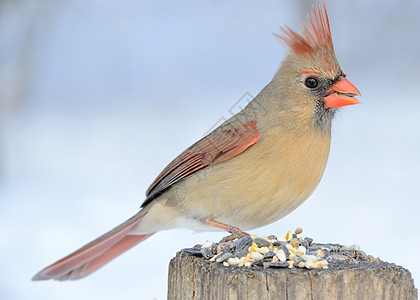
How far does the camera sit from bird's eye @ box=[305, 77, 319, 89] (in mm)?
2086

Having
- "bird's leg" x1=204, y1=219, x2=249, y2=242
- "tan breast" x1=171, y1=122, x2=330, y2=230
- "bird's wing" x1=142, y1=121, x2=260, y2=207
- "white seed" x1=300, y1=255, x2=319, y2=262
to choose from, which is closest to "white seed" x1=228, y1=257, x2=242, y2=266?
"white seed" x1=300, y1=255, x2=319, y2=262

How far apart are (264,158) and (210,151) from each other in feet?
0.76

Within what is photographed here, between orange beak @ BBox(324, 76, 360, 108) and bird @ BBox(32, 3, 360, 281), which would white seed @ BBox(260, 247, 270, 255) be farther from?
orange beak @ BBox(324, 76, 360, 108)

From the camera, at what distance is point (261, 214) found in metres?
1.99

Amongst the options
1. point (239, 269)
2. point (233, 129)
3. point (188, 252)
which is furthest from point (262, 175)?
point (239, 269)

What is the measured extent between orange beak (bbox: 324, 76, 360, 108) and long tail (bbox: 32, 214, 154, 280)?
2.87 ft

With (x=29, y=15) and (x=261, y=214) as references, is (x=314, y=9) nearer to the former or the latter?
(x=261, y=214)

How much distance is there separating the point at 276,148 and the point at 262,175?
118 millimetres

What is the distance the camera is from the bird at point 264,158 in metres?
1.97

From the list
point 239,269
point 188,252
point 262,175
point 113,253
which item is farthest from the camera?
point 113,253

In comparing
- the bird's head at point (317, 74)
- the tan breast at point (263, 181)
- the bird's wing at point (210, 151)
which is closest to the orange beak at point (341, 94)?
the bird's head at point (317, 74)

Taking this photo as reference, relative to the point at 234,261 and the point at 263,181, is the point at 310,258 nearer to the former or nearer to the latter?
the point at 234,261

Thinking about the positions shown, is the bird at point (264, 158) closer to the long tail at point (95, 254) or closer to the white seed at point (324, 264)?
the long tail at point (95, 254)

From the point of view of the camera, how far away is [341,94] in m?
2.05
